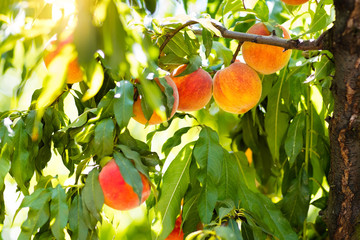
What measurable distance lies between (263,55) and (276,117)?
23 centimetres

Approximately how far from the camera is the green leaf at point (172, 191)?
0.96m

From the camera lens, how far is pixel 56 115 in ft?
3.23

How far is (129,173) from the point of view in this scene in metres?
0.78

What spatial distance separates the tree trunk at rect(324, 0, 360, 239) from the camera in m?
0.73

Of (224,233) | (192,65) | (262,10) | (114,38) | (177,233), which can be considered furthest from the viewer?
(262,10)

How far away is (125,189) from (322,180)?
59 centimetres

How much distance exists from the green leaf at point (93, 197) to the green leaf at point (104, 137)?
0.16ft

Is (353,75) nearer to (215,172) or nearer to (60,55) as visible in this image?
(215,172)

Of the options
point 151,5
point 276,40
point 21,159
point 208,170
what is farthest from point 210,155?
point 151,5

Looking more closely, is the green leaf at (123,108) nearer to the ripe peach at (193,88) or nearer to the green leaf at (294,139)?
the ripe peach at (193,88)

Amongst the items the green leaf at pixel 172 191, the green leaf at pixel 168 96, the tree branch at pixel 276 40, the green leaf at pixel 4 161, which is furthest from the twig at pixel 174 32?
the green leaf at pixel 4 161

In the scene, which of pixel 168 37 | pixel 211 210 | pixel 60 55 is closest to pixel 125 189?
pixel 211 210

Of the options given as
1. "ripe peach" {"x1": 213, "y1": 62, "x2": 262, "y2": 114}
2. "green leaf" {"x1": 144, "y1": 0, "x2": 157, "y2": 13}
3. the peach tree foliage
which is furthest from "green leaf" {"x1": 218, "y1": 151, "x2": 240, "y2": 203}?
"green leaf" {"x1": 144, "y1": 0, "x2": 157, "y2": 13}

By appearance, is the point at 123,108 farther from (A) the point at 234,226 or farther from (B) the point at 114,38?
(B) the point at 114,38
